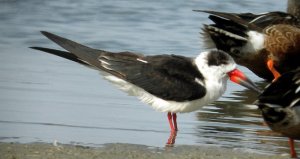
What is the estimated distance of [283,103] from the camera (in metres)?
7.27

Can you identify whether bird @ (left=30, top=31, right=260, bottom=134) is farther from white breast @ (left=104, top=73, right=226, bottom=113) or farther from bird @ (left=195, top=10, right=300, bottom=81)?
bird @ (left=195, top=10, right=300, bottom=81)

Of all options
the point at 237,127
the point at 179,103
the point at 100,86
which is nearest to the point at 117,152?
the point at 179,103

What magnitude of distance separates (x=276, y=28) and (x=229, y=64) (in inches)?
111

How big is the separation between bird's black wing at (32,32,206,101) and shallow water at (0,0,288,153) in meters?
0.39

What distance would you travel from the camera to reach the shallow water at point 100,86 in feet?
26.9

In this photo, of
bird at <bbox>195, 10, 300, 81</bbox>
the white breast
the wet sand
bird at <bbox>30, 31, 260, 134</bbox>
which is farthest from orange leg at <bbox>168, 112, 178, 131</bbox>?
bird at <bbox>195, 10, 300, 81</bbox>

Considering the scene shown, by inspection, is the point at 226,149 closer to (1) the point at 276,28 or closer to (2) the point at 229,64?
(2) the point at 229,64

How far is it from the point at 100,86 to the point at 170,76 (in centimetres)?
190

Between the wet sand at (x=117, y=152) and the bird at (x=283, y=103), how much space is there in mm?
283

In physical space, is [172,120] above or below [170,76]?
below

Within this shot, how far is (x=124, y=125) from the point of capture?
27.9ft

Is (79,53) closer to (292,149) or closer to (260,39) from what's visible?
(292,149)

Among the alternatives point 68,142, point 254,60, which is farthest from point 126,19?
point 68,142

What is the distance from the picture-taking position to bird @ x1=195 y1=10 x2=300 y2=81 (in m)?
10.9
